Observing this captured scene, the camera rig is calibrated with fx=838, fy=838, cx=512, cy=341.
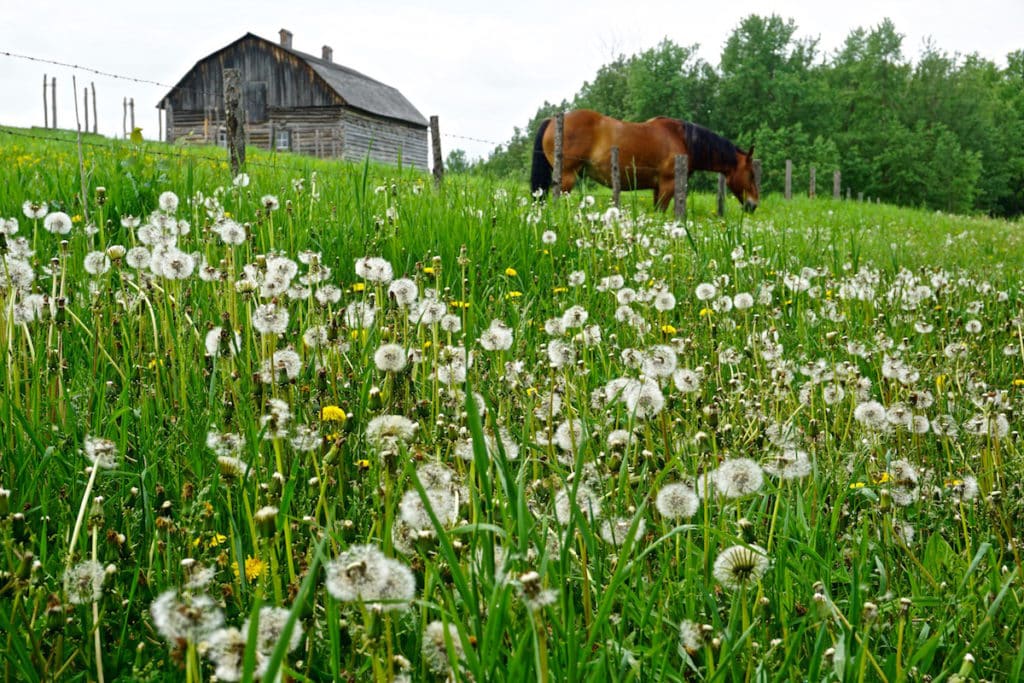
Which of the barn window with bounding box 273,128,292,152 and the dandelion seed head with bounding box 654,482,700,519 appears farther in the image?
the barn window with bounding box 273,128,292,152

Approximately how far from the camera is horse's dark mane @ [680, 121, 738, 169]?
1877cm

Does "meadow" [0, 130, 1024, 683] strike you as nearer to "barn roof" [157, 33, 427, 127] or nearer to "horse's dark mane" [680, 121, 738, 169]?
"horse's dark mane" [680, 121, 738, 169]

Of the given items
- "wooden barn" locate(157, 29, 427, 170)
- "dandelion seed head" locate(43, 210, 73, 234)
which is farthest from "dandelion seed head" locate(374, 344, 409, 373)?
"wooden barn" locate(157, 29, 427, 170)

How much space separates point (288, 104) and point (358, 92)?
4.47m

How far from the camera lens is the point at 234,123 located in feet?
35.1

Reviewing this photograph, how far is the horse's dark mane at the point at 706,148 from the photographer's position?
18766 millimetres

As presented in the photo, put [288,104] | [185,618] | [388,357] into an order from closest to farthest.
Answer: [185,618] < [388,357] < [288,104]

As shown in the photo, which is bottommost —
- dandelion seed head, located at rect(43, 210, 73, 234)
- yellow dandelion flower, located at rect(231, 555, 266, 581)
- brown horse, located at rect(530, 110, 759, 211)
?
yellow dandelion flower, located at rect(231, 555, 266, 581)

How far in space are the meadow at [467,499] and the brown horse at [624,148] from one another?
38.6ft

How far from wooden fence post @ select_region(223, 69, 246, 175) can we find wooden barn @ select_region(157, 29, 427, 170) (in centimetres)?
3454

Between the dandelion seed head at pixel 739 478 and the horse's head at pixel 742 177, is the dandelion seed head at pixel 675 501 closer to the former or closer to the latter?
the dandelion seed head at pixel 739 478

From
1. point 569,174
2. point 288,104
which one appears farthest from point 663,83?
point 569,174

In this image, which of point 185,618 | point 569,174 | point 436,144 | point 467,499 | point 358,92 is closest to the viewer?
point 185,618

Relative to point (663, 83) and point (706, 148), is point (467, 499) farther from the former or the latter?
point (663, 83)
